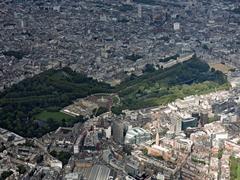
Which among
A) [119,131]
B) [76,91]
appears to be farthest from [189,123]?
[76,91]

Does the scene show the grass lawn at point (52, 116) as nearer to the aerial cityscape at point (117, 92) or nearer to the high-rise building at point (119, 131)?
the aerial cityscape at point (117, 92)

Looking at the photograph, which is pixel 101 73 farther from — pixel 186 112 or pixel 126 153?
pixel 126 153

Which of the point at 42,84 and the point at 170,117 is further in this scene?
the point at 42,84

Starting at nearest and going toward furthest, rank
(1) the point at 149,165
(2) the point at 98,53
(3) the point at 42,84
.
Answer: (1) the point at 149,165 < (3) the point at 42,84 < (2) the point at 98,53

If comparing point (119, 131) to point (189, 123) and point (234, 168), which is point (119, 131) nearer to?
point (189, 123)

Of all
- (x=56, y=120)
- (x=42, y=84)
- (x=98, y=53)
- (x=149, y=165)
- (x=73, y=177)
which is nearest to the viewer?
(x=73, y=177)

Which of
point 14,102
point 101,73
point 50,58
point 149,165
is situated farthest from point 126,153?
point 50,58
